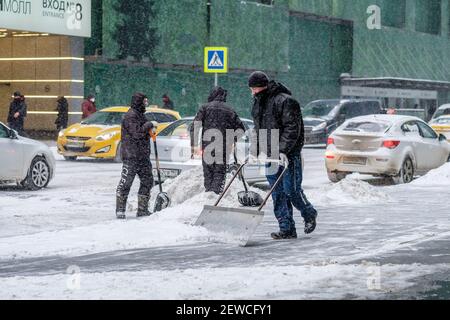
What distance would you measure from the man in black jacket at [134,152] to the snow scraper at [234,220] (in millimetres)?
2567

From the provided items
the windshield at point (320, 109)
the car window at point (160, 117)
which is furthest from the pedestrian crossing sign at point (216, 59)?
the windshield at point (320, 109)

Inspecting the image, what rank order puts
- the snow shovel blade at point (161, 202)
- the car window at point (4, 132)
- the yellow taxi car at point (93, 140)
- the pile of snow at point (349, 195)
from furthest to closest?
the yellow taxi car at point (93, 140)
the car window at point (4, 132)
the pile of snow at point (349, 195)
the snow shovel blade at point (161, 202)

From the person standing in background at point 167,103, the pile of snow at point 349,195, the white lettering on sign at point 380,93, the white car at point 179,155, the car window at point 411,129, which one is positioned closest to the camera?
the pile of snow at point 349,195

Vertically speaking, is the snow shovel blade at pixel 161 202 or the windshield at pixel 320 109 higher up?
the windshield at pixel 320 109

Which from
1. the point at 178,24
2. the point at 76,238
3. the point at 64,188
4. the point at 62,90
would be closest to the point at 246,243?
the point at 76,238

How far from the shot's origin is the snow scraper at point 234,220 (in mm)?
10570

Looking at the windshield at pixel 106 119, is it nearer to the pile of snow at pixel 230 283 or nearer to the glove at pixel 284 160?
the glove at pixel 284 160

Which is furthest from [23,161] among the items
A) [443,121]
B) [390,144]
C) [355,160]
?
[443,121]

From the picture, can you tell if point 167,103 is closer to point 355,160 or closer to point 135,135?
point 355,160

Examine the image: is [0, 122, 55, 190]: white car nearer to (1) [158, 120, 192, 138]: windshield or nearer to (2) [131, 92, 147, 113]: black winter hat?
(1) [158, 120, 192, 138]: windshield

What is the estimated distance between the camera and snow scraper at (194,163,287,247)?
10570mm

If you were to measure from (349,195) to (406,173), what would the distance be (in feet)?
13.4

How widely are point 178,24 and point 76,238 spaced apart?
28.9 metres

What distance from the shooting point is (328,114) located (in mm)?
35406
